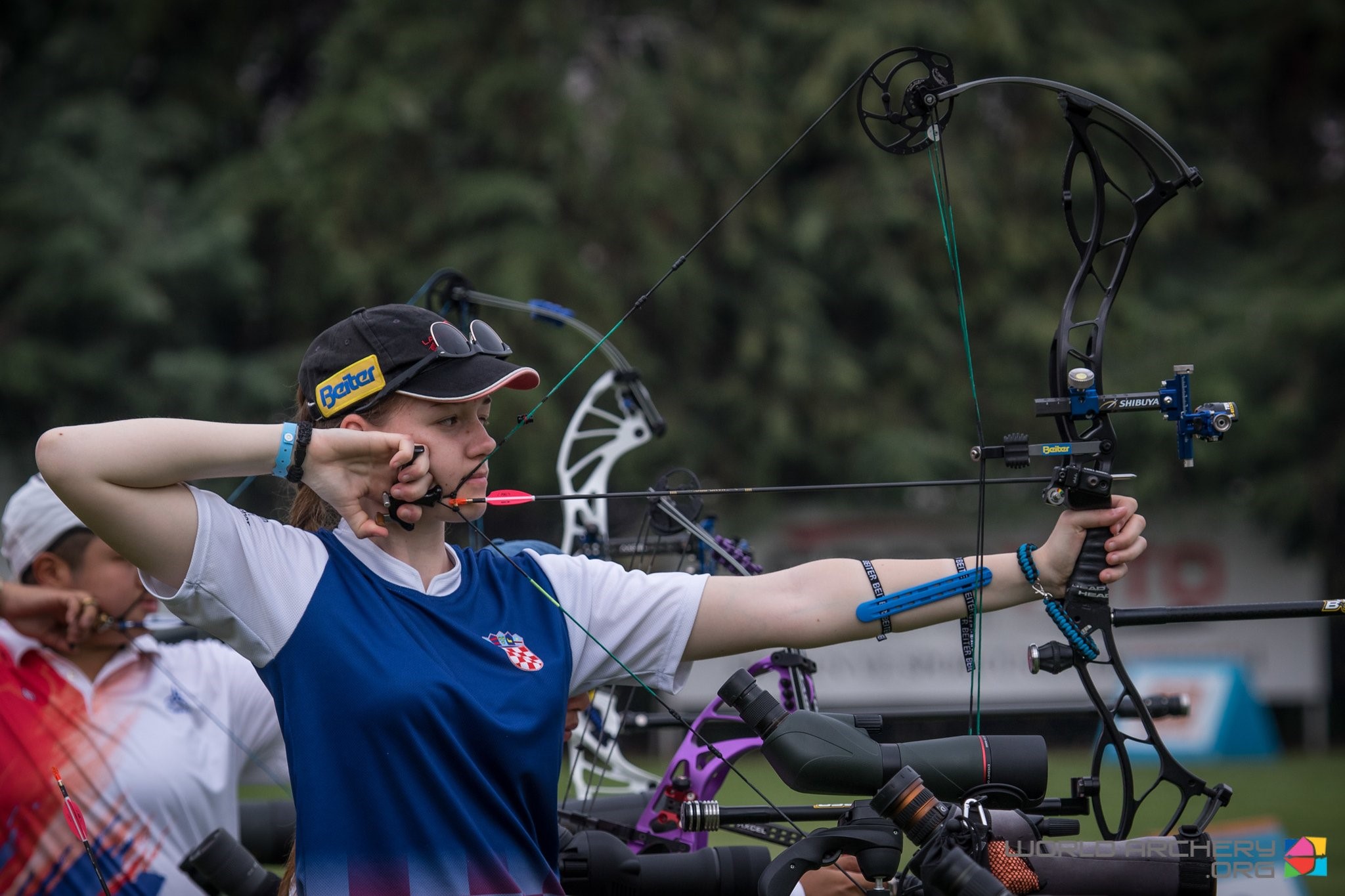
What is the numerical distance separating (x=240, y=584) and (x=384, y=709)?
282 mm

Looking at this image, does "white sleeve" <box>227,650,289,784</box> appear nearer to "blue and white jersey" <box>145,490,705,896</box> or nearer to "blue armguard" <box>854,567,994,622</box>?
"blue and white jersey" <box>145,490,705,896</box>

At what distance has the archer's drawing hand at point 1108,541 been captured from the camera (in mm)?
2264

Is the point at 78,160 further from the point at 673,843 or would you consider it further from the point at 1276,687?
the point at 1276,687

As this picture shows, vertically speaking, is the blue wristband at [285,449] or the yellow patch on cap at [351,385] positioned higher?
the yellow patch on cap at [351,385]

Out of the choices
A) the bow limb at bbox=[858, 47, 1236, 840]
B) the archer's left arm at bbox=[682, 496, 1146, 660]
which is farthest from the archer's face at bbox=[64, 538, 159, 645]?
the bow limb at bbox=[858, 47, 1236, 840]

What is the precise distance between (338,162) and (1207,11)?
9059 mm

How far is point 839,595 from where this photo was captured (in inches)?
89.1

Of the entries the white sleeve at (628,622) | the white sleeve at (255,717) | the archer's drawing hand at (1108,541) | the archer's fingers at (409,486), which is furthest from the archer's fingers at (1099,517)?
the white sleeve at (255,717)

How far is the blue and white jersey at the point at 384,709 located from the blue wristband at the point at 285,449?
0.37 ft

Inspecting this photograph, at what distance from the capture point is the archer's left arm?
2.26m

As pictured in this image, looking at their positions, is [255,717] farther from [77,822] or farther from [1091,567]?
[1091,567]

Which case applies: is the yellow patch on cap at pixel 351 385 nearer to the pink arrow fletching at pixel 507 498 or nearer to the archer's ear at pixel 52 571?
the pink arrow fletching at pixel 507 498

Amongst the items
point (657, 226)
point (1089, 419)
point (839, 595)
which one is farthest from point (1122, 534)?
point (657, 226)

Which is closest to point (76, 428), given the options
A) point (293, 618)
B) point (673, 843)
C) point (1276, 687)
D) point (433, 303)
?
point (293, 618)
